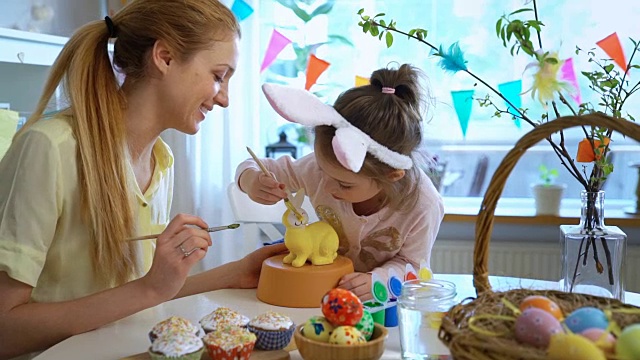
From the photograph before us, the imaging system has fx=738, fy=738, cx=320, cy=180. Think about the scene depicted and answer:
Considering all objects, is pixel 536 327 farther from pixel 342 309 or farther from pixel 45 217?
pixel 45 217

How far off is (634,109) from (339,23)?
120 cm

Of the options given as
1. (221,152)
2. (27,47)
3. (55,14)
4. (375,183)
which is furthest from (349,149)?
(55,14)

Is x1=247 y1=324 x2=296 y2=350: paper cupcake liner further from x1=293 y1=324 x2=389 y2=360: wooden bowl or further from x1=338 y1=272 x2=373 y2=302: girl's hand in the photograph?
x1=338 y1=272 x2=373 y2=302: girl's hand

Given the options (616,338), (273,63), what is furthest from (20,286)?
(273,63)

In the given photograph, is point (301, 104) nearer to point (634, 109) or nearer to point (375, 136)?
point (375, 136)

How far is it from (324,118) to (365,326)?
48 cm

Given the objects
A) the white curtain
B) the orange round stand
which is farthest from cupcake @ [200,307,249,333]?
the white curtain

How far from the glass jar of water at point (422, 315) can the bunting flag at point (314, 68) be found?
6.36 feet

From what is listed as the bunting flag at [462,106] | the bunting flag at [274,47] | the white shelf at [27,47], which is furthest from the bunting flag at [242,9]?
the bunting flag at [462,106]

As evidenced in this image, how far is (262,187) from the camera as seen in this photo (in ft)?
5.43

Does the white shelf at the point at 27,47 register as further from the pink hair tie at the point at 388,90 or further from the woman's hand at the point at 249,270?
the pink hair tie at the point at 388,90

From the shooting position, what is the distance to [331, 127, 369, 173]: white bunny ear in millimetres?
1369

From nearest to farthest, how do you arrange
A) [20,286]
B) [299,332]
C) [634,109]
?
[299,332] → [20,286] → [634,109]

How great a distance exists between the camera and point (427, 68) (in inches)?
116
